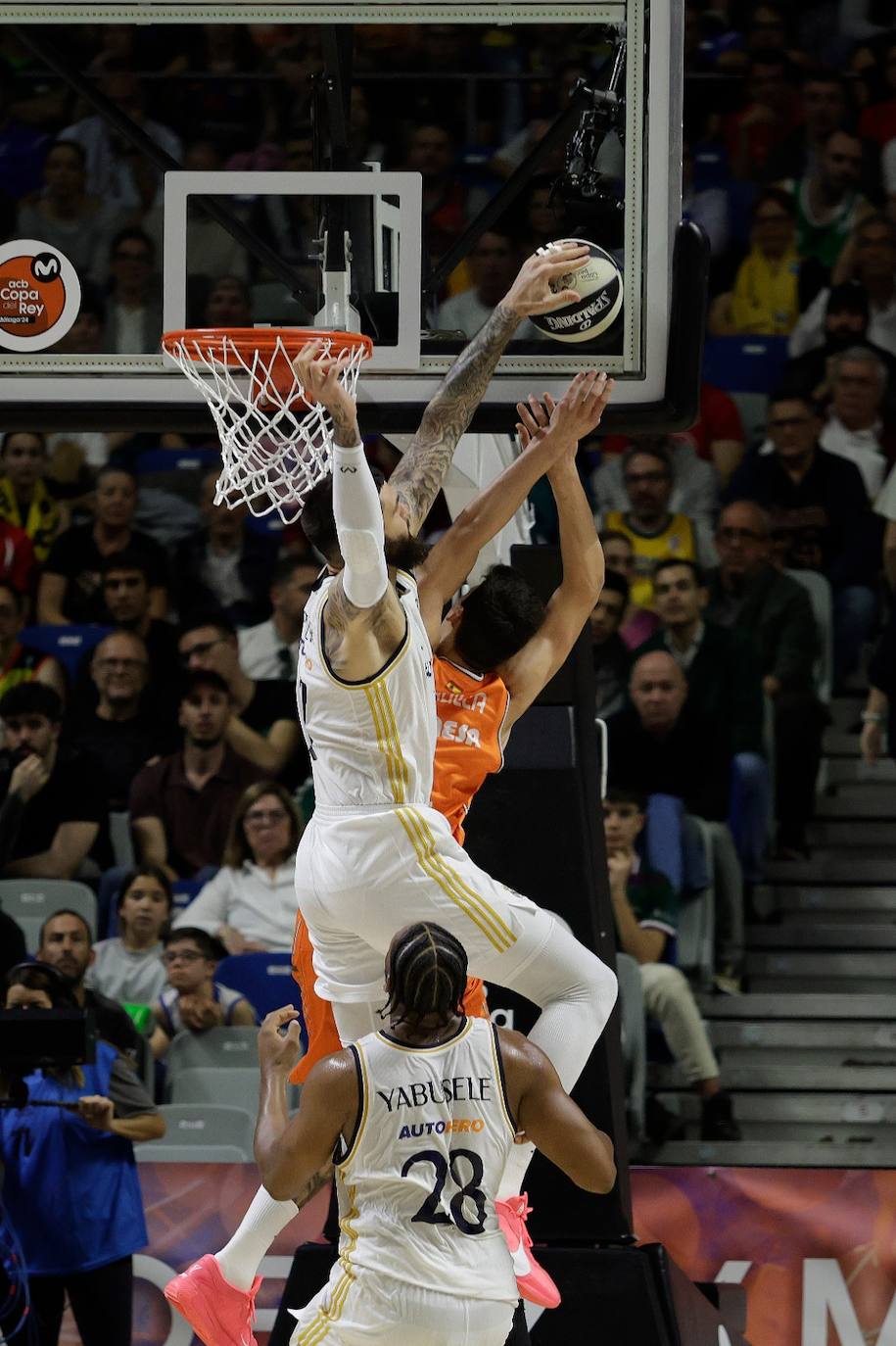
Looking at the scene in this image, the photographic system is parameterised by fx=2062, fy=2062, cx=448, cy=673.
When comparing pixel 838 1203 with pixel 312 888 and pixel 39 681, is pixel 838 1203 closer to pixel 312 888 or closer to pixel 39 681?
pixel 312 888

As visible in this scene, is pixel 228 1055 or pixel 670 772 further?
pixel 670 772

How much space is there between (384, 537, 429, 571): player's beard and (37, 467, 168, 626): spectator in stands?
5.80m

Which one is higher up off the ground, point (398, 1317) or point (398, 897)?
point (398, 897)

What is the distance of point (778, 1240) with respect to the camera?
25.8 feet

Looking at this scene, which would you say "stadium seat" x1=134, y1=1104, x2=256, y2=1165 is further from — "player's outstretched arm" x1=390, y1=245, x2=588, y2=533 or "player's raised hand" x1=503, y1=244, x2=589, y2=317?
"player's raised hand" x1=503, y1=244, x2=589, y2=317

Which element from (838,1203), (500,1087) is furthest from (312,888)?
(838,1203)

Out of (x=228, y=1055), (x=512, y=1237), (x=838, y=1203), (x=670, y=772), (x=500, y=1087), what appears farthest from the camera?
(x=670, y=772)

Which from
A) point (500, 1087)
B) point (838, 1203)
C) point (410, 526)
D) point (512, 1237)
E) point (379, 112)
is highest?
point (379, 112)

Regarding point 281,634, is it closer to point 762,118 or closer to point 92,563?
point 92,563

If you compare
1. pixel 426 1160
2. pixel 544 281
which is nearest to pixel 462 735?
pixel 544 281

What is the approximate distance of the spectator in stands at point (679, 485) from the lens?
35.3 feet

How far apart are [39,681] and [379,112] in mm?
4068

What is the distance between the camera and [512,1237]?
495 centimetres

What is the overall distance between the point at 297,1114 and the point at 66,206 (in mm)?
7781
